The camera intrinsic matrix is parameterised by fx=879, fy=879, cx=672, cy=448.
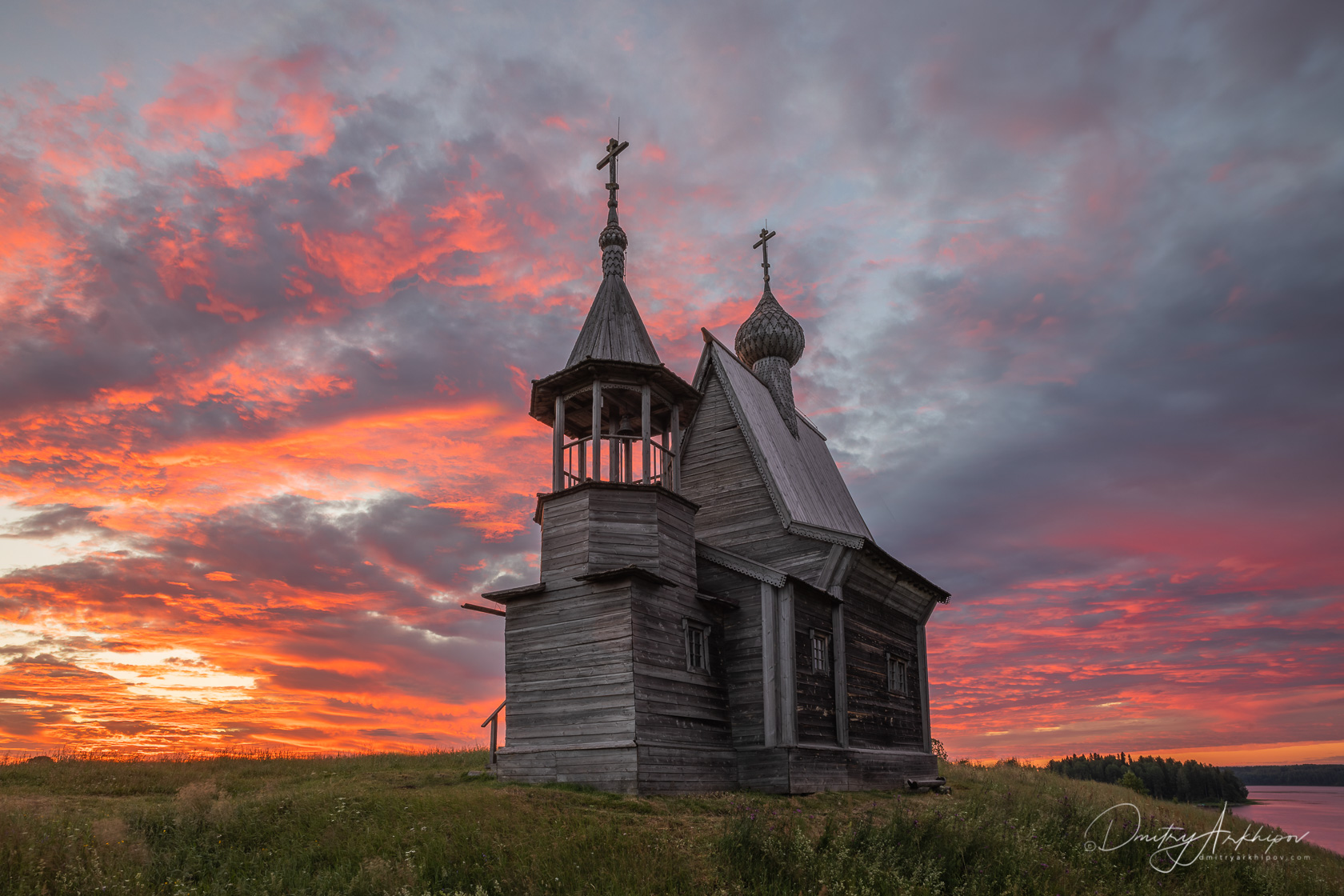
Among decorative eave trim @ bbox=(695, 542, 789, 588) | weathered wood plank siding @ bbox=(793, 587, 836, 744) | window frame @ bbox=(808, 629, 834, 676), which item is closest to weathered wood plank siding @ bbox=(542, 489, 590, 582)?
decorative eave trim @ bbox=(695, 542, 789, 588)

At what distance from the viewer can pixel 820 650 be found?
2255 cm

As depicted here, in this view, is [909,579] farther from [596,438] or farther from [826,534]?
[596,438]

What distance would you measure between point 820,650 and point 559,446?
27.8ft

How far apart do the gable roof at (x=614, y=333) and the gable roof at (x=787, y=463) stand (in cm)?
473

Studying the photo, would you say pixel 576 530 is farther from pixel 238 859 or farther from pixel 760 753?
pixel 238 859

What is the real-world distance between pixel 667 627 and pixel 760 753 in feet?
12.8

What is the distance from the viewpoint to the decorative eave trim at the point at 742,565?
68.8 ft

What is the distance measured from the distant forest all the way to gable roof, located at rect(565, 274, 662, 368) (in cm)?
4529

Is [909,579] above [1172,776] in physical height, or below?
above

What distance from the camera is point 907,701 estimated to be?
1100 inches

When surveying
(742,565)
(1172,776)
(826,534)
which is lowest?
(1172,776)

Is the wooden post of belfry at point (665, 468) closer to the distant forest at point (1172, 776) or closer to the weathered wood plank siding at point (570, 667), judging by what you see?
the weathered wood plank siding at point (570, 667)

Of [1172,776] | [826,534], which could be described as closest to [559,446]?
[826,534]

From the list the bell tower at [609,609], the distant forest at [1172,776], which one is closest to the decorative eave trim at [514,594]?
the bell tower at [609,609]
